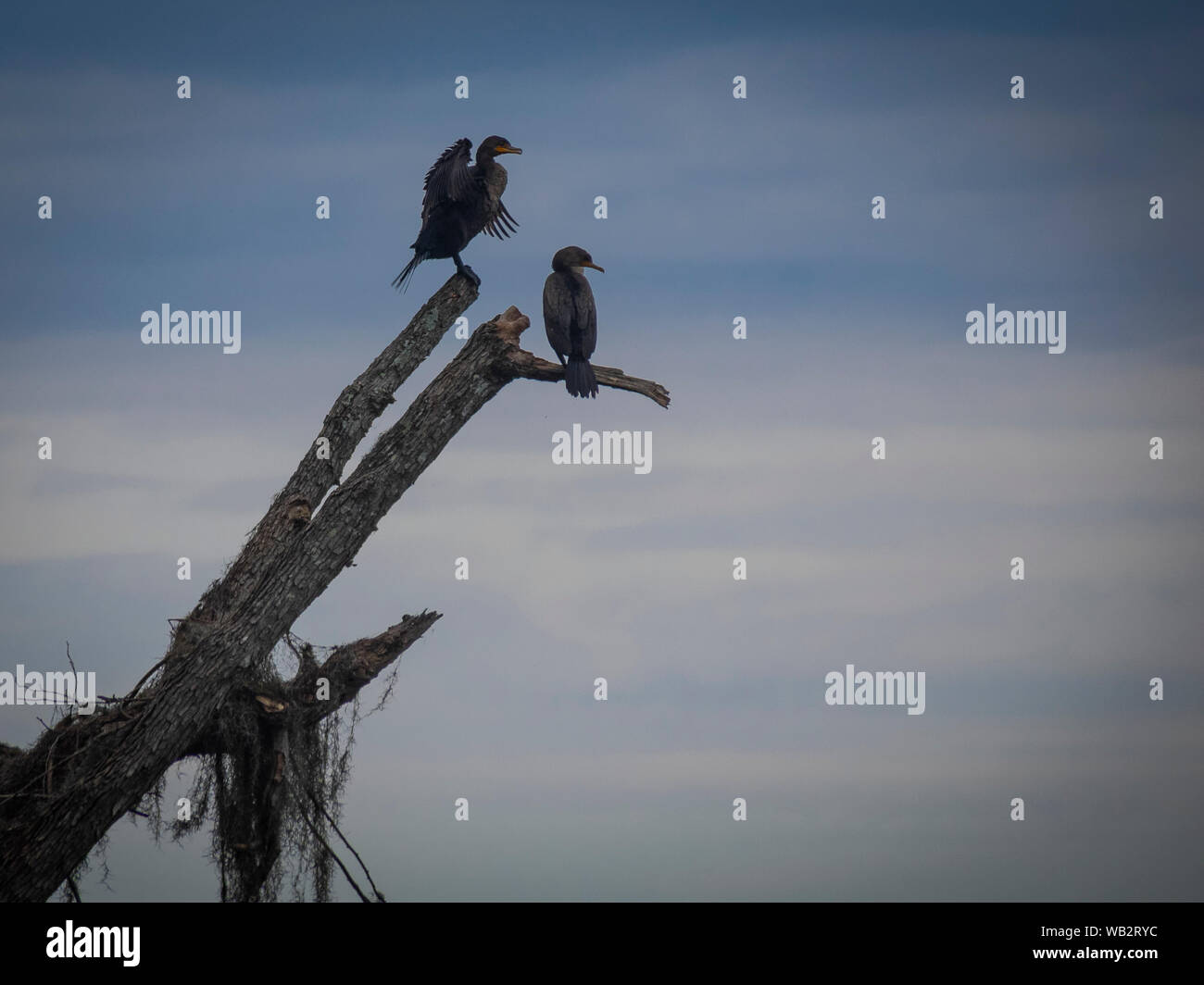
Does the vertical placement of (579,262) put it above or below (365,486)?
above

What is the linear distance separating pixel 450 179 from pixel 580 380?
6.77 feet

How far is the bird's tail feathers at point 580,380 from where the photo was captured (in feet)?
30.0

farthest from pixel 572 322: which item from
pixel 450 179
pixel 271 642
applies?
pixel 271 642

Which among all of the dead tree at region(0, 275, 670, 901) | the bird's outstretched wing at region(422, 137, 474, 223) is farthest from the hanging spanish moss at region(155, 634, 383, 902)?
the bird's outstretched wing at region(422, 137, 474, 223)

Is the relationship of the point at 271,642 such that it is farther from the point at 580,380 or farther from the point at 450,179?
the point at 450,179

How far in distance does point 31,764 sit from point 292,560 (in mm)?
2188

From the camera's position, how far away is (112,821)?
7.77 m

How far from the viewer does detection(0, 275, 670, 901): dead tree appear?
7.61m

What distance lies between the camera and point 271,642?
8414 millimetres

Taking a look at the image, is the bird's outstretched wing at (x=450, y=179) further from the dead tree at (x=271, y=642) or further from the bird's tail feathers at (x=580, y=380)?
the bird's tail feathers at (x=580, y=380)
